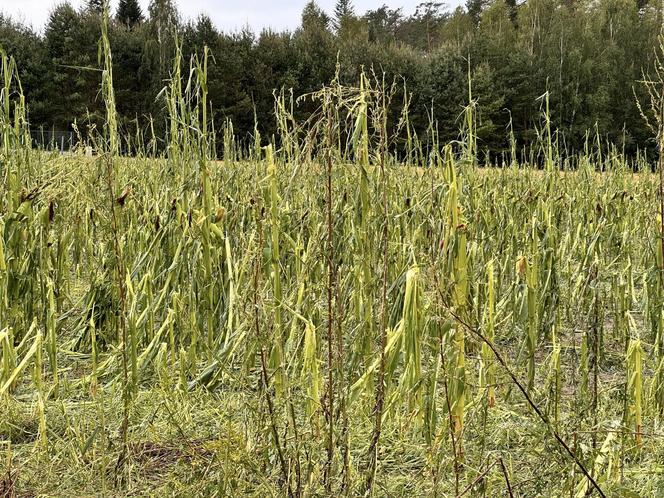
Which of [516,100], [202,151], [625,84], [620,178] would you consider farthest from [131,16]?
[202,151]

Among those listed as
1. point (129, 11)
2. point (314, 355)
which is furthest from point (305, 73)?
point (314, 355)

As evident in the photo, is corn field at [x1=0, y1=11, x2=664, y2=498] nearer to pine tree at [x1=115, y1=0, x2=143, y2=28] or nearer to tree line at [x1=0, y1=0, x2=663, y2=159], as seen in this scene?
tree line at [x1=0, y1=0, x2=663, y2=159]

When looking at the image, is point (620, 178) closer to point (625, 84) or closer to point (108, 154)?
point (108, 154)

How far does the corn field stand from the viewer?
47.3 inches

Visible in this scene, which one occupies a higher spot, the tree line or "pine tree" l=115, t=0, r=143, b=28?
"pine tree" l=115, t=0, r=143, b=28

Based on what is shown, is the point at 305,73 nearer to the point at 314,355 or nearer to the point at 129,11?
the point at 129,11

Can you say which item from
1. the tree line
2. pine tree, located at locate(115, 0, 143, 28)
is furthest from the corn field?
pine tree, located at locate(115, 0, 143, 28)

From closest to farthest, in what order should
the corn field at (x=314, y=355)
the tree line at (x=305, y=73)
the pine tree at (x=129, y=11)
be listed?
the corn field at (x=314, y=355)
the tree line at (x=305, y=73)
the pine tree at (x=129, y=11)

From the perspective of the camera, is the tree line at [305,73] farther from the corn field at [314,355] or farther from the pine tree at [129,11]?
the corn field at [314,355]

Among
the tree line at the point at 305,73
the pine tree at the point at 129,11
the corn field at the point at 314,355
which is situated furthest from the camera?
the pine tree at the point at 129,11

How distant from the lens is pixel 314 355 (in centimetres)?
141

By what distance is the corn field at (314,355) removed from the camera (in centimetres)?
120

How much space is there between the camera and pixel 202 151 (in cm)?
209

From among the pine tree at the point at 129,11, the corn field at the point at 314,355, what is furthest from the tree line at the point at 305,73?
the corn field at the point at 314,355
